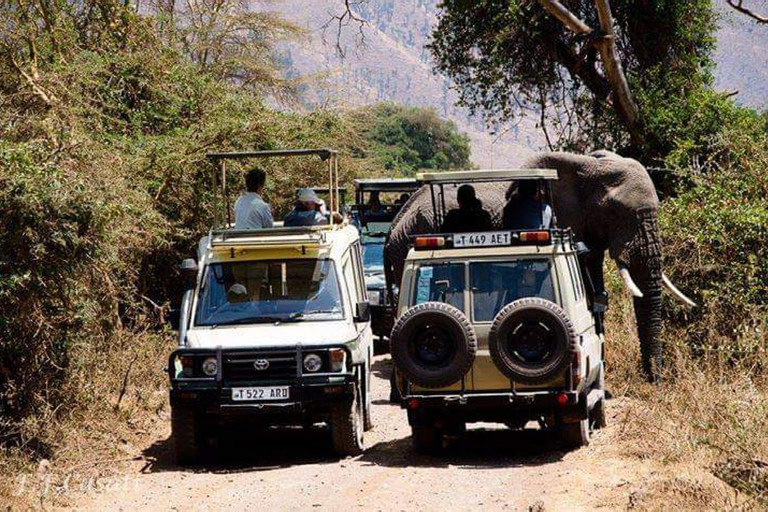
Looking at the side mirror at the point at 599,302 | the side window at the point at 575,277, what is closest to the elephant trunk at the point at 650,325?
the side mirror at the point at 599,302

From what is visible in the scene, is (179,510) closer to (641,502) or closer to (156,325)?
(641,502)

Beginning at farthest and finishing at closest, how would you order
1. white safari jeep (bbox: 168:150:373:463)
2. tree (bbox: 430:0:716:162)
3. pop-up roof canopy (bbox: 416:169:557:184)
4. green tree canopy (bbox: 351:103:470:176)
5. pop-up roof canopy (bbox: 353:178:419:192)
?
green tree canopy (bbox: 351:103:470:176)
pop-up roof canopy (bbox: 353:178:419:192)
tree (bbox: 430:0:716:162)
pop-up roof canopy (bbox: 416:169:557:184)
white safari jeep (bbox: 168:150:373:463)

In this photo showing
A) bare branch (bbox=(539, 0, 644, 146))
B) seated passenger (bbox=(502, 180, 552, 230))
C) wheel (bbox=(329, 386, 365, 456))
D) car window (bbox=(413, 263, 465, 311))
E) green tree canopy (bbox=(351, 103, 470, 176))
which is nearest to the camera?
car window (bbox=(413, 263, 465, 311))

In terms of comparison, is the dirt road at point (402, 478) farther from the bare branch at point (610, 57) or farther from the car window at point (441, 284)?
the bare branch at point (610, 57)

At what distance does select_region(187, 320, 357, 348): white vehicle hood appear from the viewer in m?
12.5

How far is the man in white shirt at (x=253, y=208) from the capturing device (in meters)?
14.5

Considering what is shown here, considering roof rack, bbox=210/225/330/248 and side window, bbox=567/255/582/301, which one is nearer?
side window, bbox=567/255/582/301

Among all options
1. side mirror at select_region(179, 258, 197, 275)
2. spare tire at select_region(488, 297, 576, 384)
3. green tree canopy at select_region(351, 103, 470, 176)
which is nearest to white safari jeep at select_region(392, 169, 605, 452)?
spare tire at select_region(488, 297, 576, 384)

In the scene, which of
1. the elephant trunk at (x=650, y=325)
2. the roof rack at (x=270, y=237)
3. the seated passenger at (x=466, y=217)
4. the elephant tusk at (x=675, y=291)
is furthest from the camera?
the elephant tusk at (x=675, y=291)

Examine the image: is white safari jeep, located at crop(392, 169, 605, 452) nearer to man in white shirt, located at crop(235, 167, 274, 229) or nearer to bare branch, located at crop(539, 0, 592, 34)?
man in white shirt, located at crop(235, 167, 274, 229)

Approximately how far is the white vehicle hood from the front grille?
3.9 inches

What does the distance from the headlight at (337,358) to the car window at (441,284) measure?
2.73ft

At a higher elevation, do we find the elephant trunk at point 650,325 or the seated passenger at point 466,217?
the seated passenger at point 466,217

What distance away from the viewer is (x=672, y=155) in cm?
2117
